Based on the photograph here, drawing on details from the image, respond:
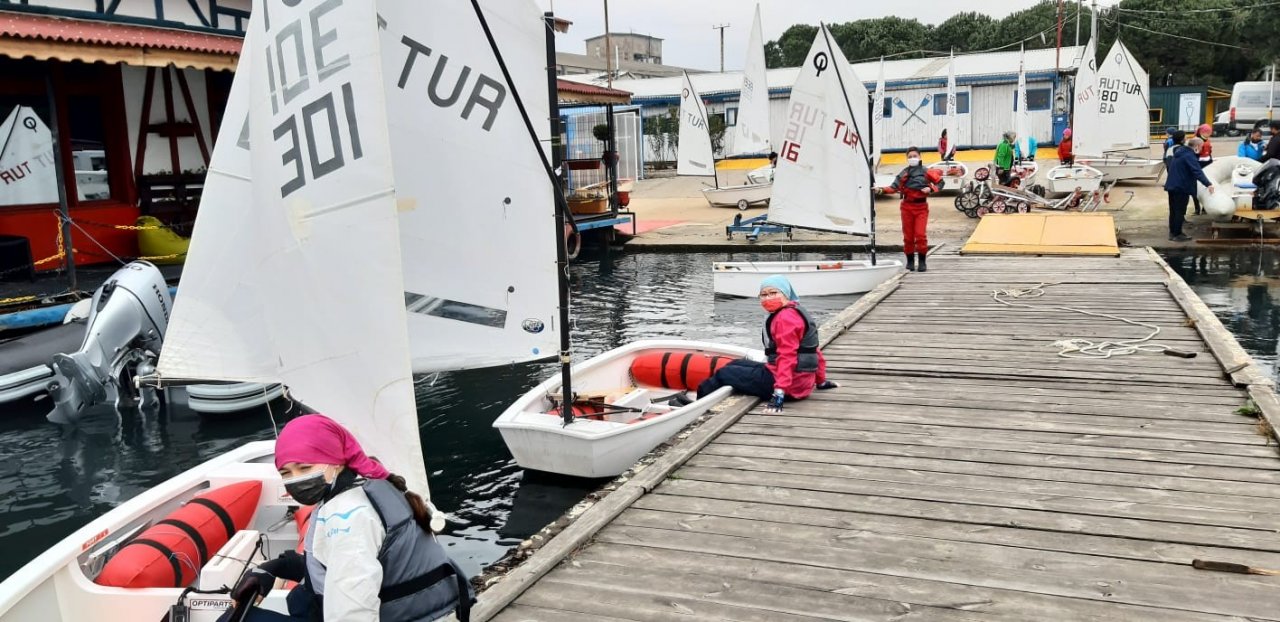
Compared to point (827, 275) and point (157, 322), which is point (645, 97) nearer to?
point (827, 275)

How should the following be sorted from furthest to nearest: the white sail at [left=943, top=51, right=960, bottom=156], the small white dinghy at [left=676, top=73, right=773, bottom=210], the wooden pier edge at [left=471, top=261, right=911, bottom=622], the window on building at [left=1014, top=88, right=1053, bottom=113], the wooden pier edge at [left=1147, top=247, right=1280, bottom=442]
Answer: the window on building at [left=1014, top=88, right=1053, bottom=113], the white sail at [left=943, top=51, right=960, bottom=156], the small white dinghy at [left=676, top=73, right=773, bottom=210], the wooden pier edge at [left=1147, top=247, right=1280, bottom=442], the wooden pier edge at [left=471, top=261, right=911, bottom=622]

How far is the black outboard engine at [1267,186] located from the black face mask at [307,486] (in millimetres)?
20212

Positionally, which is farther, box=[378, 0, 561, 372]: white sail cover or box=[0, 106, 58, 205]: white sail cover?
box=[0, 106, 58, 205]: white sail cover

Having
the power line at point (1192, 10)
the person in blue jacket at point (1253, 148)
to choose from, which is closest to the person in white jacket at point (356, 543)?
the person in blue jacket at point (1253, 148)

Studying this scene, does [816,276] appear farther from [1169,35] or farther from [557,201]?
[1169,35]

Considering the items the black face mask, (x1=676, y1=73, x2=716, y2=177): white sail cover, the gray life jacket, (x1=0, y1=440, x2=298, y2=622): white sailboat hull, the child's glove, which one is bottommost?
(x1=0, y1=440, x2=298, y2=622): white sailboat hull

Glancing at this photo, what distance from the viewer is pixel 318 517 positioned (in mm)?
3355

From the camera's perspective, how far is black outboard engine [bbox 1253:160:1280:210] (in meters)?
18.3

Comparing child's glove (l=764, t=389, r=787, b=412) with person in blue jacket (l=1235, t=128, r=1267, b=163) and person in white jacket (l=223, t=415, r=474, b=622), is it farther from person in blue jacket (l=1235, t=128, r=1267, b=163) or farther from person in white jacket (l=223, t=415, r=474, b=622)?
person in blue jacket (l=1235, t=128, r=1267, b=163)

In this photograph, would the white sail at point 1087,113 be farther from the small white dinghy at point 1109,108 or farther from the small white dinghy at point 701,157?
the small white dinghy at point 701,157

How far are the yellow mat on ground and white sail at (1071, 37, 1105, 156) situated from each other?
894 cm

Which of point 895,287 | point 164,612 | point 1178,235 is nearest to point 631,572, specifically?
point 164,612

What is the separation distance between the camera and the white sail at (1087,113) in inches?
982

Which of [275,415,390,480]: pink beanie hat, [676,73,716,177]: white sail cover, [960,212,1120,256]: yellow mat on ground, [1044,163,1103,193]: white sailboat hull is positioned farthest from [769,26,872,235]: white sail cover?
[676,73,716,177]: white sail cover
